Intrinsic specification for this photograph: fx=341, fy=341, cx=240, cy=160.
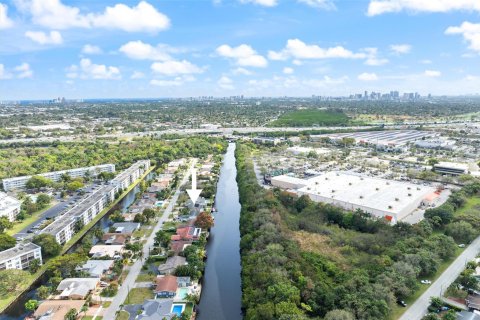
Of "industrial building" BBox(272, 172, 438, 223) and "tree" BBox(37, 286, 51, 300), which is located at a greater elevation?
"industrial building" BBox(272, 172, 438, 223)

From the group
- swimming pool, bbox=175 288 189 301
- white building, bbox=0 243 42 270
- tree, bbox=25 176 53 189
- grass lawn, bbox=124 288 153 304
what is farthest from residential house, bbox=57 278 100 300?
tree, bbox=25 176 53 189

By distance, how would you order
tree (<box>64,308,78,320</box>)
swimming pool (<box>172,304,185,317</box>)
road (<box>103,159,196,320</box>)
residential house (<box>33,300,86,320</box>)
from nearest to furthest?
tree (<box>64,308,78,320</box>), residential house (<box>33,300,86,320</box>), swimming pool (<box>172,304,185,317</box>), road (<box>103,159,196,320</box>)

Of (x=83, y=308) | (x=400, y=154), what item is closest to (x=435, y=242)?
(x=83, y=308)

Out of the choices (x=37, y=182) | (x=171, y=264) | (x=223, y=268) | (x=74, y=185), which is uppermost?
(x=37, y=182)

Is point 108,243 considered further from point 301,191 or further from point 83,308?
point 301,191

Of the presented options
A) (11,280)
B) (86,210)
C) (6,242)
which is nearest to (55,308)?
(11,280)

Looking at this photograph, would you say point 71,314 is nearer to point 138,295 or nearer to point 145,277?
point 138,295

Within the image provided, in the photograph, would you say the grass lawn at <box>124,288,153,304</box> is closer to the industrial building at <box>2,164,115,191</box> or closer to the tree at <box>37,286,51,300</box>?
the tree at <box>37,286,51,300</box>
